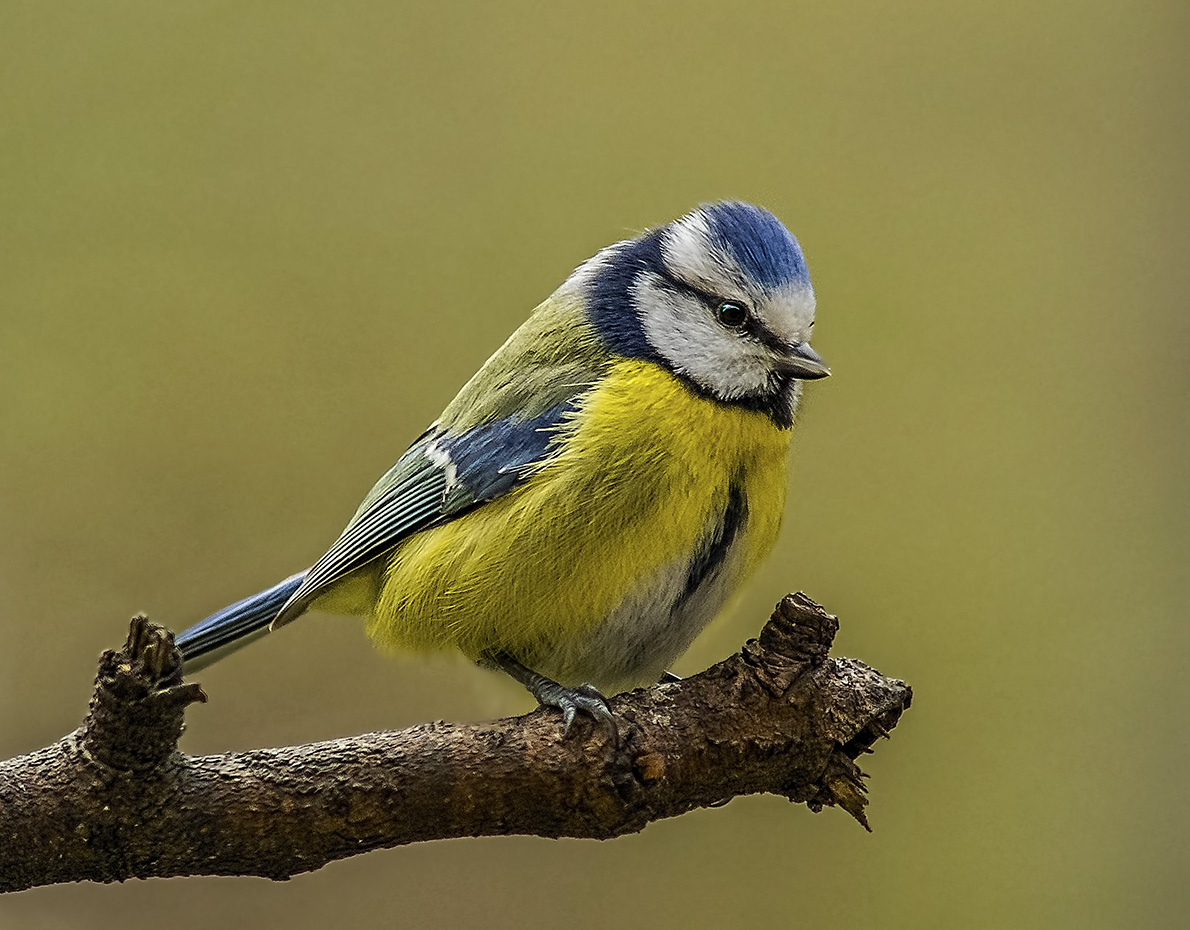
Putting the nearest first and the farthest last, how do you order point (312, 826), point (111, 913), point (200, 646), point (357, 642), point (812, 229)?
1. point (312, 826)
2. point (200, 646)
3. point (111, 913)
4. point (357, 642)
5. point (812, 229)

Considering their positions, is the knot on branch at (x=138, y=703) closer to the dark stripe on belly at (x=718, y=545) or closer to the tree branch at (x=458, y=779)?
the tree branch at (x=458, y=779)

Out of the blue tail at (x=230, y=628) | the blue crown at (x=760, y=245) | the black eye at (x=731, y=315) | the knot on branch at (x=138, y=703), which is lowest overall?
the blue tail at (x=230, y=628)

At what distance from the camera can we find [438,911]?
1771mm

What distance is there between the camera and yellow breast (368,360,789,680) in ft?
3.74

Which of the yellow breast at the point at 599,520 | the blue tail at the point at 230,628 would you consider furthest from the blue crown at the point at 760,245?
the blue tail at the point at 230,628

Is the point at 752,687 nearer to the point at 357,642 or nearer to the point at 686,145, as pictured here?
the point at 357,642

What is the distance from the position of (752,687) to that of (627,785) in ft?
0.44

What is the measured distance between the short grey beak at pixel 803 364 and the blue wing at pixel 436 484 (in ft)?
0.68

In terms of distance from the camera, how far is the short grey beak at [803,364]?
1.14 meters

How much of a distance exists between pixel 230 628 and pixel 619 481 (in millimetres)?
522

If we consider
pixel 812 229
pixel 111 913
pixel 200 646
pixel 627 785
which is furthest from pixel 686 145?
pixel 111 913

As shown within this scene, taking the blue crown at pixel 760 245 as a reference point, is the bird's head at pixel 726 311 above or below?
below

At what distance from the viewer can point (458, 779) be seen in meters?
1.06

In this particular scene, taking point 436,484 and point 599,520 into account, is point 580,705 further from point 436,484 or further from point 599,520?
point 436,484
